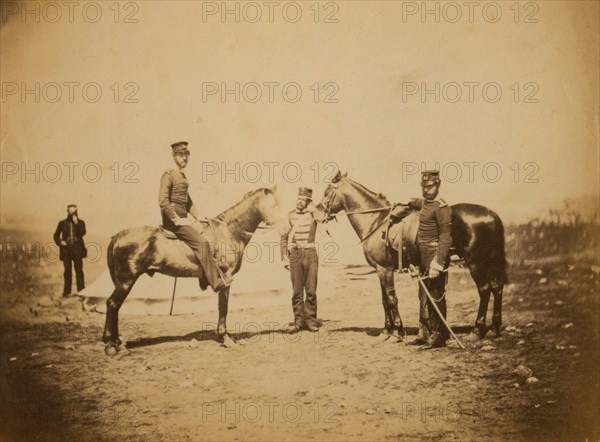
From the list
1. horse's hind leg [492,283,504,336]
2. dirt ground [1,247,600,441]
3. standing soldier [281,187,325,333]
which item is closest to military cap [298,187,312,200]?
standing soldier [281,187,325,333]

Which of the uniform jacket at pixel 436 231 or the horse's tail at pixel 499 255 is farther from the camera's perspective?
the horse's tail at pixel 499 255

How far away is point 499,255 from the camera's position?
3.99m

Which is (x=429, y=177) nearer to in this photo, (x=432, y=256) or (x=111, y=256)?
(x=432, y=256)

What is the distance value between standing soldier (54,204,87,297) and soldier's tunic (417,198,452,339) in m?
2.00

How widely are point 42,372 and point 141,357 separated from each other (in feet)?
2.00

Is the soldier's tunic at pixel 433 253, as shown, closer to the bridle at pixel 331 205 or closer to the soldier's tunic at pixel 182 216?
the bridle at pixel 331 205

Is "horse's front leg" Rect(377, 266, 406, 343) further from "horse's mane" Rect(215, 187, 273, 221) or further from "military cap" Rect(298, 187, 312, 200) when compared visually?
"horse's mane" Rect(215, 187, 273, 221)

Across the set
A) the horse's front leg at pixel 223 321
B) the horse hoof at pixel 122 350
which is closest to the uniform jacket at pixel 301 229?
the horse's front leg at pixel 223 321

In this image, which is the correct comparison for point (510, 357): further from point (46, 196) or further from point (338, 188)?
point (46, 196)

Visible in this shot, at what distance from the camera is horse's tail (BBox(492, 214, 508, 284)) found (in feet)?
13.1

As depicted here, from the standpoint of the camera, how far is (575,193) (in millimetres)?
4086

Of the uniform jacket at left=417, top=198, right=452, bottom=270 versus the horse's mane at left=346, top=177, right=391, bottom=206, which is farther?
the horse's mane at left=346, top=177, right=391, bottom=206

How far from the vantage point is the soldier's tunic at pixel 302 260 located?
3916mm

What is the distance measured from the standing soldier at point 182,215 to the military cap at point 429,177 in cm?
129
